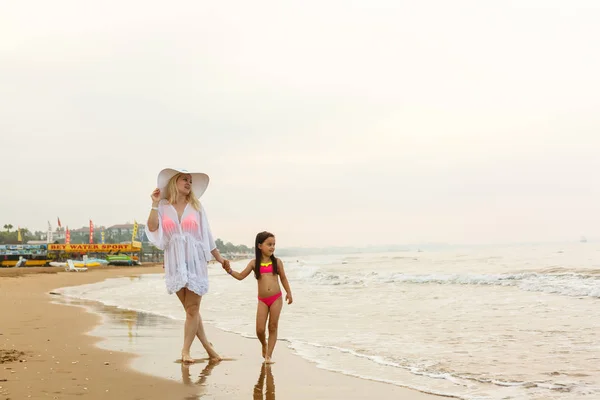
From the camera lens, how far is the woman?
5879mm

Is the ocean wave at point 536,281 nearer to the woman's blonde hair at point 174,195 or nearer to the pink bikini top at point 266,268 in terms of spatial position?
the pink bikini top at point 266,268

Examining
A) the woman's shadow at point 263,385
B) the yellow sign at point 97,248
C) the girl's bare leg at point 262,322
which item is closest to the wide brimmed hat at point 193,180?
the girl's bare leg at point 262,322

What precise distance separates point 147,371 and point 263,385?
3.94ft

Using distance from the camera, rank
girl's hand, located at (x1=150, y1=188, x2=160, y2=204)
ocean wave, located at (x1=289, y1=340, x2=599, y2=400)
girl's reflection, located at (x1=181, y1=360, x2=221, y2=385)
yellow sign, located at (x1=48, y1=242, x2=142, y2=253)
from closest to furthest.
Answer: ocean wave, located at (x1=289, y1=340, x2=599, y2=400), girl's reflection, located at (x1=181, y1=360, x2=221, y2=385), girl's hand, located at (x1=150, y1=188, x2=160, y2=204), yellow sign, located at (x1=48, y1=242, x2=142, y2=253)

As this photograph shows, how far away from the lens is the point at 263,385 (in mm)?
5020

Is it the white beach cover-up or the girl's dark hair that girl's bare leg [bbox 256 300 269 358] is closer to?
the girl's dark hair

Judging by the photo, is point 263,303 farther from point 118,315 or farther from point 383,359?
point 118,315

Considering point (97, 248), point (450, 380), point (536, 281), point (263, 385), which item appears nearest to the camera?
point (263, 385)

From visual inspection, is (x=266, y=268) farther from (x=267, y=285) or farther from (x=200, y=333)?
(x=200, y=333)

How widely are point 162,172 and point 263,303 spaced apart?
1.68 m

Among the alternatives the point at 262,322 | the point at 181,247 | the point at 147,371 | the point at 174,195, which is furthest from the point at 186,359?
the point at 174,195

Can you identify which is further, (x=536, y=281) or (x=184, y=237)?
(x=536, y=281)

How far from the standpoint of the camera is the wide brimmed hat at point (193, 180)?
599 cm

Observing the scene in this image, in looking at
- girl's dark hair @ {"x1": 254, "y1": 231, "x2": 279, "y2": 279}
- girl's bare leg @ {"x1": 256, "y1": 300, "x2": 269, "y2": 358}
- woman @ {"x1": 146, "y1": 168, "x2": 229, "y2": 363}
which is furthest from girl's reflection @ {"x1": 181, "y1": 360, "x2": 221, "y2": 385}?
girl's dark hair @ {"x1": 254, "y1": 231, "x2": 279, "y2": 279}
